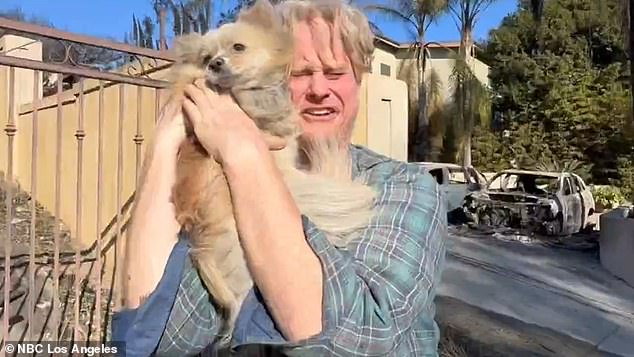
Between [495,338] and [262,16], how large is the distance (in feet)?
16.3

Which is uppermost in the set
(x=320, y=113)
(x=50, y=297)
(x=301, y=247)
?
(x=320, y=113)

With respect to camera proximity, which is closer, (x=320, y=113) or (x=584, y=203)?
(x=320, y=113)

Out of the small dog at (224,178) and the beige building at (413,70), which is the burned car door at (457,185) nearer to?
the beige building at (413,70)

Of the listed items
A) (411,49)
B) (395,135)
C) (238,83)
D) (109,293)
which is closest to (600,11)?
(411,49)

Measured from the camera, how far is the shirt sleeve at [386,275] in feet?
3.53

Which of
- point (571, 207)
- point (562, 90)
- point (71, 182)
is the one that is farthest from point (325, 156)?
point (562, 90)

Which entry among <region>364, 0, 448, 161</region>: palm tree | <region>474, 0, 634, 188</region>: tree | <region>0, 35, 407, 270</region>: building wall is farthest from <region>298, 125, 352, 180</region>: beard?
<region>474, 0, 634, 188</region>: tree

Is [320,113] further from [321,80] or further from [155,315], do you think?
[155,315]

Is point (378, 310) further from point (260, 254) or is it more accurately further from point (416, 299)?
point (260, 254)

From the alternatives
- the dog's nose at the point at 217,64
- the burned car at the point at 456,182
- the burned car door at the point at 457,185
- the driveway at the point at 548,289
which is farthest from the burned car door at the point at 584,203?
the dog's nose at the point at 217,64

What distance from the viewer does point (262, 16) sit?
1375mm

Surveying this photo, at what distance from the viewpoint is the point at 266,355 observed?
3.81 ft

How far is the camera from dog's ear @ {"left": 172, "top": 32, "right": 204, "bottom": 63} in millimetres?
1334

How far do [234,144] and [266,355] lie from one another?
0.35 m
